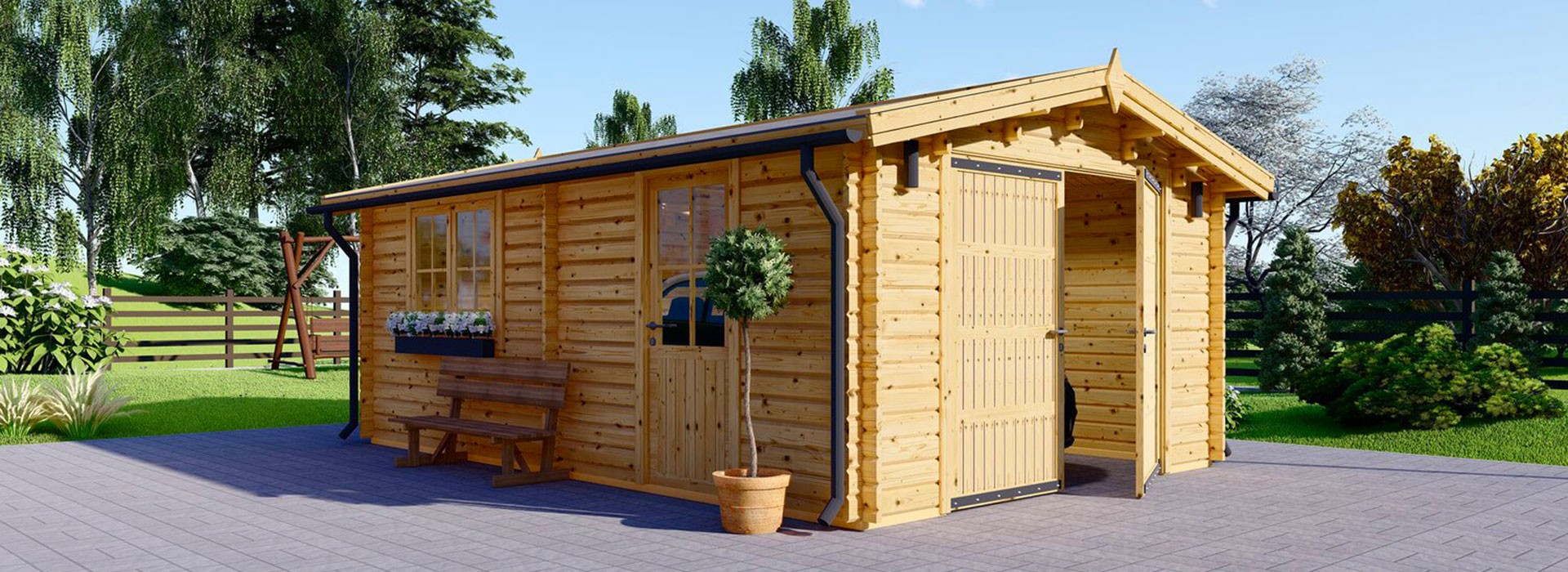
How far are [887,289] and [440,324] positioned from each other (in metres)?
4.82

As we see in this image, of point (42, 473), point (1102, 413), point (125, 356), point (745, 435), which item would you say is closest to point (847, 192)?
point (745, 435)

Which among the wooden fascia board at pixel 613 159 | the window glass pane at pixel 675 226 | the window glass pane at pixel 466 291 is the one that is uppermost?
the wooden fascia board at pixel 613 159

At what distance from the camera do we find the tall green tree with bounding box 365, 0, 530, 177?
3144 cm

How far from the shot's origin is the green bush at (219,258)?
33281mm

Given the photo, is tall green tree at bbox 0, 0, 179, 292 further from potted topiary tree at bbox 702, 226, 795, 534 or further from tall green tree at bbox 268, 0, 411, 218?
potted topiary tree at bbox 702, 226, 795, 534

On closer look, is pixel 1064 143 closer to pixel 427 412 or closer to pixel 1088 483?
pixel 1088 483

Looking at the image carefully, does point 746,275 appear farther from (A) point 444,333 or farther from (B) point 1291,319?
(B) point 1291,319

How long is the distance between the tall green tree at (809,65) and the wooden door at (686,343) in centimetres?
2176

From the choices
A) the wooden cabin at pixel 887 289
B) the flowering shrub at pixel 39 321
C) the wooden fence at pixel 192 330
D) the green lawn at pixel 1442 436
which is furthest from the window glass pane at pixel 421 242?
the wooden fence at pixel 192 330

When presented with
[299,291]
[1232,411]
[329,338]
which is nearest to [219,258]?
[329,338]

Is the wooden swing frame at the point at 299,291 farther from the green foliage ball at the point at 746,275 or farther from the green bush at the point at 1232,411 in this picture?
the green bush at the point at 1232,411

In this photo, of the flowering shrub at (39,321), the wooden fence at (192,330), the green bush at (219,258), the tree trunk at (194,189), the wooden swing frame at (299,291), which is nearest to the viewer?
the flowering shrub at (39,321)

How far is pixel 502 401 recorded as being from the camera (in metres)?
9.30

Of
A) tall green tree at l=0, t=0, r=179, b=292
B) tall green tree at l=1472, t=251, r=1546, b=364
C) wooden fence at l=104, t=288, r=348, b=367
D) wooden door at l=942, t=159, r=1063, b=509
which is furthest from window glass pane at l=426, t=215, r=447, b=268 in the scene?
tall green tree at l=0, t=0, r=179, b=292
